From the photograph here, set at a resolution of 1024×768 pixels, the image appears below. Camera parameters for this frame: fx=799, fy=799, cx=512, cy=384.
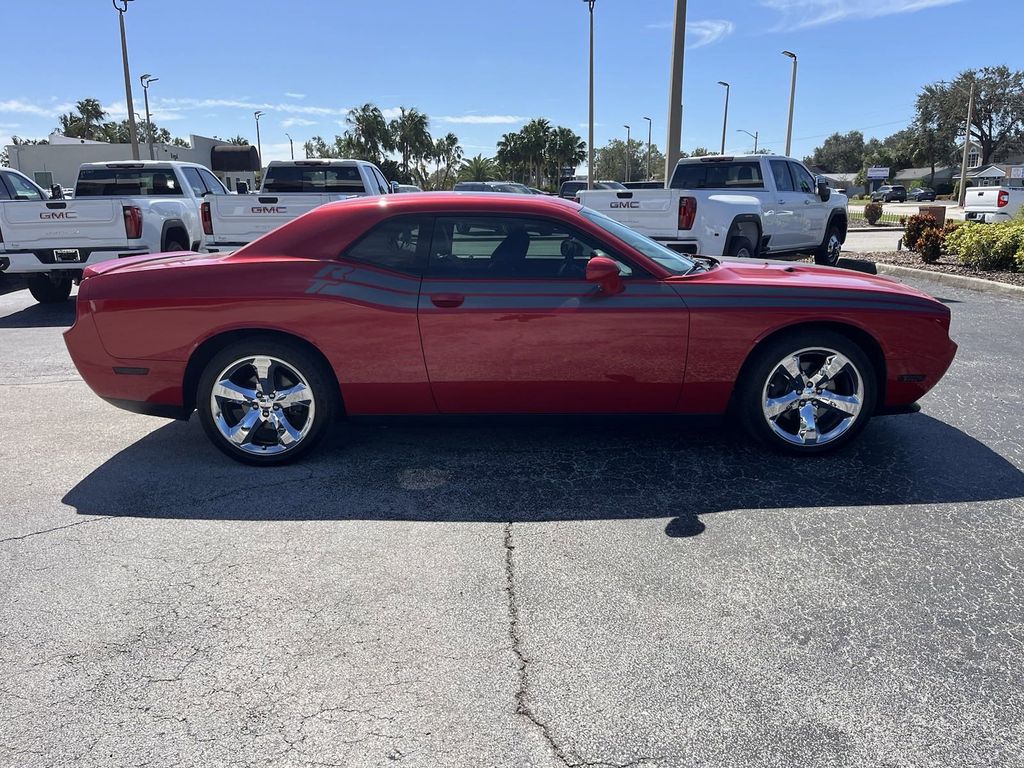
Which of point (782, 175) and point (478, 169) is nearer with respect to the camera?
point (782, 175)

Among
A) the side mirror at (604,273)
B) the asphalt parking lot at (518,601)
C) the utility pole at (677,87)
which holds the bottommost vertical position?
the asphalt parking lot at (518,601)

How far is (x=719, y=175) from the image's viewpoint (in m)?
13.2

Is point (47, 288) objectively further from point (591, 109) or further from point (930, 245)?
point (591, 109)

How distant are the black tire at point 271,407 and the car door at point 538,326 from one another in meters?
0.64

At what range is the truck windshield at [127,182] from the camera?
1259 cm

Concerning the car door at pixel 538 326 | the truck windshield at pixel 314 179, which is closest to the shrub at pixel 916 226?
the truck windshield at pixel 314 179

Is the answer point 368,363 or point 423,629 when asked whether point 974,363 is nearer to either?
point 368,363

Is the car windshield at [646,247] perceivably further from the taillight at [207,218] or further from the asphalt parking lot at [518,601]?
the taillight at [207,218]

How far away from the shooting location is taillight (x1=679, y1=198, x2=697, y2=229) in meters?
10.2

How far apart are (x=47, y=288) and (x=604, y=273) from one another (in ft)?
32.9

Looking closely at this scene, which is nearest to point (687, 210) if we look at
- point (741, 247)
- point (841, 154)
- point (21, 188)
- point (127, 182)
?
point (741, 247)

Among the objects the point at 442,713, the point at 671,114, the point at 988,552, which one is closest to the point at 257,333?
the point at 442,713

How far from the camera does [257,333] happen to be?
454cm

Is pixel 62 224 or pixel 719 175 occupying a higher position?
pixel 719 175
